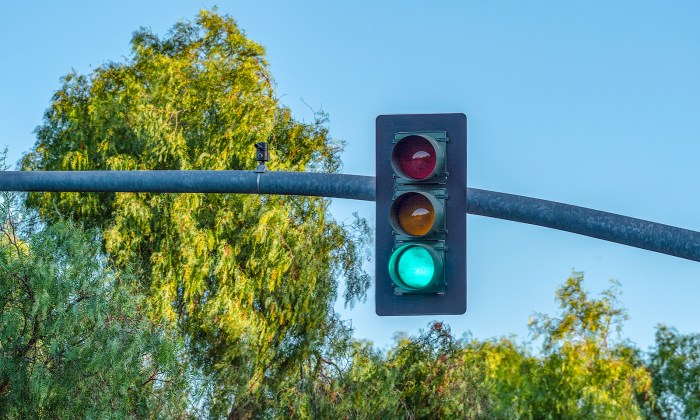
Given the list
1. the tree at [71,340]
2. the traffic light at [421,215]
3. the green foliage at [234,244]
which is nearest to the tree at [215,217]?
the green foliage at [234,244]

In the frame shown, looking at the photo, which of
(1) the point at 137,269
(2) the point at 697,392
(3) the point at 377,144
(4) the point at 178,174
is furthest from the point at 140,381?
(2) the point at 697,392

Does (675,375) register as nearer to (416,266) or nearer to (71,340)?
(71,340)

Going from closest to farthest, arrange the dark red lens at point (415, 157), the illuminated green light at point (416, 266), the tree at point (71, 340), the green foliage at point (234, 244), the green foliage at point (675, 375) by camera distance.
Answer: the illuminated green light at point (416, 266) < the dark red lens at point (415, 157) < the tree at point (71, 340) < the green foliage at point (234, 244) < the green foliage at point (675, 375)

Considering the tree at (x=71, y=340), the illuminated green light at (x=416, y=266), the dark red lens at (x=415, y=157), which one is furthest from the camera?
the tree at (x=71, y=340)

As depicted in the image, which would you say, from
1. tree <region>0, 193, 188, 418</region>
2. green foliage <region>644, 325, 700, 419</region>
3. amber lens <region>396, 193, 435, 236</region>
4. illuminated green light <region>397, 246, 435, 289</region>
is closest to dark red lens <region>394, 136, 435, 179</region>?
amber lens <region>396, 193, 435, 236</region>

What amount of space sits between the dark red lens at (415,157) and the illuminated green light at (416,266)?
1.30 ft

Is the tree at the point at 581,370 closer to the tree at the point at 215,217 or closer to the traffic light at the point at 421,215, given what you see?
the tree at the point at 215,217

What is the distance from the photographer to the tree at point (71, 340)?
1582 centimetres

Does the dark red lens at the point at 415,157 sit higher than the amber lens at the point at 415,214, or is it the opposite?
the dark red lens at the point at 415,157

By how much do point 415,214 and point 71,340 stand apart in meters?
11.5

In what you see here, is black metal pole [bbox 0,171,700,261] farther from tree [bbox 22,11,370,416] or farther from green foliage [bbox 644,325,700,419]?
green foliage [bbox 644,325,700,419]

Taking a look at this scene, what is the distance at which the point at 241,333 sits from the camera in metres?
24.2

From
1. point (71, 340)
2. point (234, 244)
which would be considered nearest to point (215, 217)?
point (234, 244)

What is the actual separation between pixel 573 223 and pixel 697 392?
122 ft
